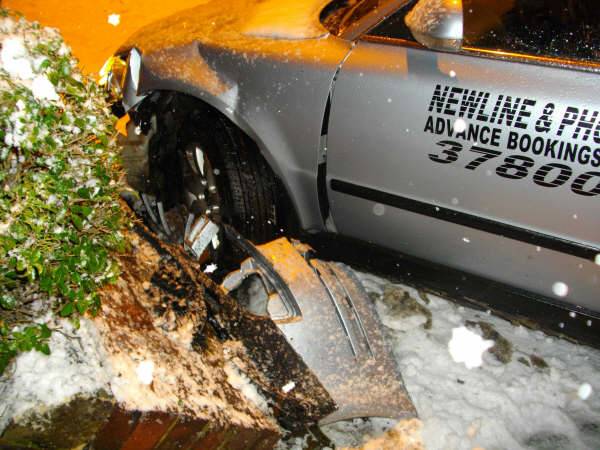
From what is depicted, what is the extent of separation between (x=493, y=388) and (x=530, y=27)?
1.66m

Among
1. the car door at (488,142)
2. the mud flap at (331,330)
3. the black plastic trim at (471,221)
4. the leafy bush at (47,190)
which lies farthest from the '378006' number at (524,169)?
the leafy bush at (47,190)

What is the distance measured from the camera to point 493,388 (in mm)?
2463

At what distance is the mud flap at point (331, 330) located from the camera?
1.97m

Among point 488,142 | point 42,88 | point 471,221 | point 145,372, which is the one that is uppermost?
A: point 42,88

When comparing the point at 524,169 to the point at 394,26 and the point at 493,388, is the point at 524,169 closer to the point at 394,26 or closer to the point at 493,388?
the point at 394,26

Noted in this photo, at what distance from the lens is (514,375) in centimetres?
255

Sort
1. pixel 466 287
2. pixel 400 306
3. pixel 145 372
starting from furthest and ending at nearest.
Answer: pixel 400 306, pixel 466 287, pixel 145 372

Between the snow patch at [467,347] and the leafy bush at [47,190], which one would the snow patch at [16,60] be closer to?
the leafy bush at [47,190]

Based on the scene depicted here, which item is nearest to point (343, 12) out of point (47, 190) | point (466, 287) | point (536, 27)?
point (536, 27)

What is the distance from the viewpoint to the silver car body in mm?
1893

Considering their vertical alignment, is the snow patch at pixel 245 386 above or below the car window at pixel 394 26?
below

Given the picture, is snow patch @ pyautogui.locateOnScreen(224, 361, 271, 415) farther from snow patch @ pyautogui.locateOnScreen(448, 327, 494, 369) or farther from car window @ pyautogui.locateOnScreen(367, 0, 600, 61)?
car window @ pyautogui.locateOnScreen(367, 0, 600, 61)

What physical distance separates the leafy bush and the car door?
1102mm

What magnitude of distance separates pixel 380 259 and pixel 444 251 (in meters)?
0.34
